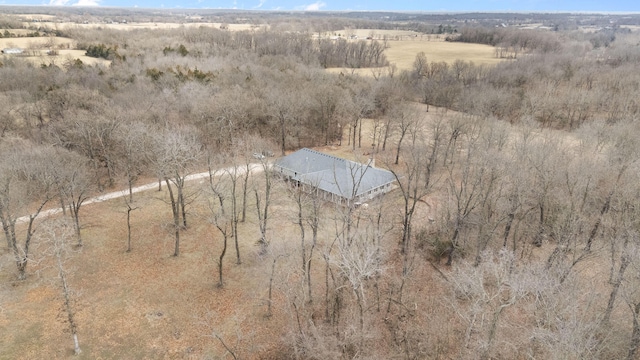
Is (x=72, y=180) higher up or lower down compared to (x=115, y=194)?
higher up

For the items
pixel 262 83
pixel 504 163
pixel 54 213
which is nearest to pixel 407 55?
pixel 262 83

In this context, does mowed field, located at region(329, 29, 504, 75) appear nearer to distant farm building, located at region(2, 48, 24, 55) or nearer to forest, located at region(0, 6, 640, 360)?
forest, located at region(0, 6, 640, 360)

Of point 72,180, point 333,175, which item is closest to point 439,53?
point 333,175

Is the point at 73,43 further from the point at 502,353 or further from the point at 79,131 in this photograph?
the point at 502,353

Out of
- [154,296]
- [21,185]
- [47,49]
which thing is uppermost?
[47,49]

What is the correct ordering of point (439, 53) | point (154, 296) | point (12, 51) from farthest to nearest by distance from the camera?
point (439, 53) < point (12, 51) < point (154, 296)

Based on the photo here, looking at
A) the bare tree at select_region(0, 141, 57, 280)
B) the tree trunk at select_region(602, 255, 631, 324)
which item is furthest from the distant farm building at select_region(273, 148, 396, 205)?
the tree trunk at select_region(602, 255, 631, 324)

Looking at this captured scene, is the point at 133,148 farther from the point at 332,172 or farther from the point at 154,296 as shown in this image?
the point at 332,172
